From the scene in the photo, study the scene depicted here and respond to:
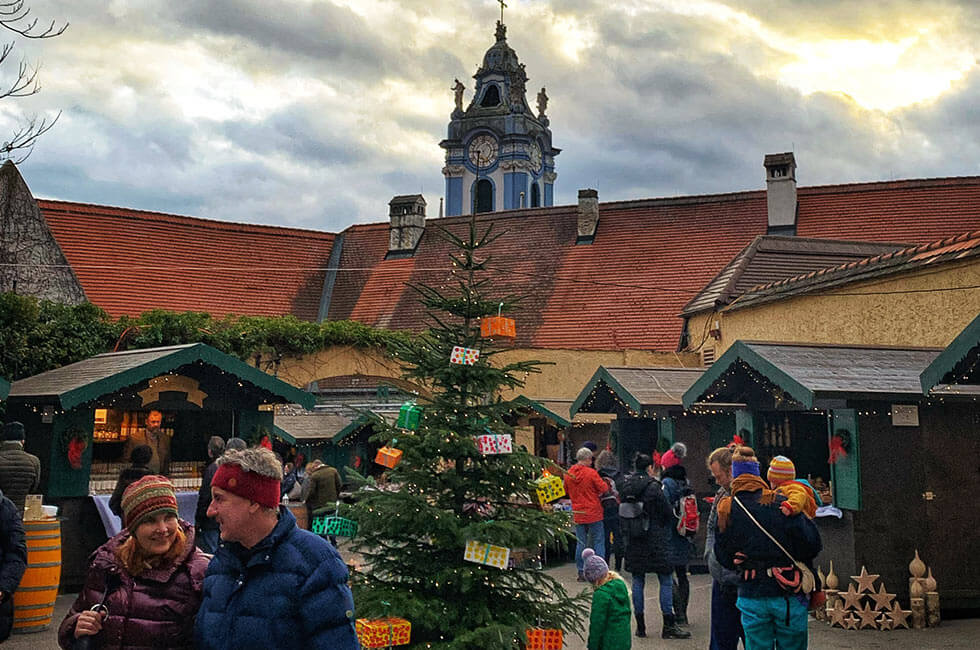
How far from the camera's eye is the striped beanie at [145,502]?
3842 mm

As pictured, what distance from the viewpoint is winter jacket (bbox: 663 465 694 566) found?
972 centimetres

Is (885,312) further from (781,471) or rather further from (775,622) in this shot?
(775,622)

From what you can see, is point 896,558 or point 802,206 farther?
point 802,206

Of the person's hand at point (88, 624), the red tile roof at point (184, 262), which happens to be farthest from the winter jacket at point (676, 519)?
the red tile roof at point (184, 262)

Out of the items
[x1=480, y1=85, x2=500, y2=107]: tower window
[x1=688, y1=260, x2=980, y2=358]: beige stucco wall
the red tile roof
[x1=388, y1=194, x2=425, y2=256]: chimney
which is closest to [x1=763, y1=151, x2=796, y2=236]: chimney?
[x1=688, y1=260, x2=980, y2=358]: beige stucco wall

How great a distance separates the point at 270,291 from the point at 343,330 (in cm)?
1098

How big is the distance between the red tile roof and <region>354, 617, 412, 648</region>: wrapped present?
24.7 meters

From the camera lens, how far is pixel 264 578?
139 inches

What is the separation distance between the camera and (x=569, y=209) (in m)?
34.3

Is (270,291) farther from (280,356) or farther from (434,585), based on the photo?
(434,585)

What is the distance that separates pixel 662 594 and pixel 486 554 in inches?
142

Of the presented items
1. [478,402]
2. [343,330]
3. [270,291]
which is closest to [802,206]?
[343,330]

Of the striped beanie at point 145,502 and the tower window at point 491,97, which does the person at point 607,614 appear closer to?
the striped beanie at point 145,502

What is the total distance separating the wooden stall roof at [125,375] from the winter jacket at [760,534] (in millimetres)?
9009
